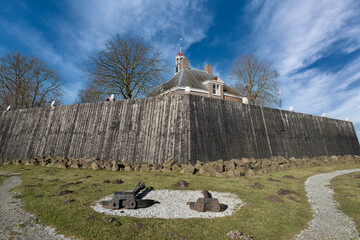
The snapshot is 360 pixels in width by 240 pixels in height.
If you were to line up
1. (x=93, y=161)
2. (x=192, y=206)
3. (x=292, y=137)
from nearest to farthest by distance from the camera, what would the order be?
(x=192, y=206), (x=93, y=161), (x=292, y=137)

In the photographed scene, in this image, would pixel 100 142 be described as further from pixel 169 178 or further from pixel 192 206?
pixel 192 206

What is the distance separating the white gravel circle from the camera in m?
4.57

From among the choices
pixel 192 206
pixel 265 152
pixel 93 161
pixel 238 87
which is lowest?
pixel 192 206

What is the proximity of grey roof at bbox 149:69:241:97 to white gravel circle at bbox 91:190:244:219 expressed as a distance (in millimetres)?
20847

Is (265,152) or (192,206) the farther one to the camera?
(265,152)

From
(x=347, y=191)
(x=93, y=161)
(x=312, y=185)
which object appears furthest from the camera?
(x=93, y=161)

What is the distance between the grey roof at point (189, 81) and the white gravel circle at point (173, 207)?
2085 centimetres

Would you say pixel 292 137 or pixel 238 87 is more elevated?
pixel 238 87

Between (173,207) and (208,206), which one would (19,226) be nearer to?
(173,207)

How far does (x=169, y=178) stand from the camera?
8.68 meters

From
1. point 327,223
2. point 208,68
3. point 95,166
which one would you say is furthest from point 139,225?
point 208,68

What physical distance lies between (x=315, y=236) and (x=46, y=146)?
1734cm

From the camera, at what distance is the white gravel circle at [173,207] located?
4574mm

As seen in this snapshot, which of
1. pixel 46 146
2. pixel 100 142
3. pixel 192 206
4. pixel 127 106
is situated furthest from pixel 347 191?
pixel 46 146
